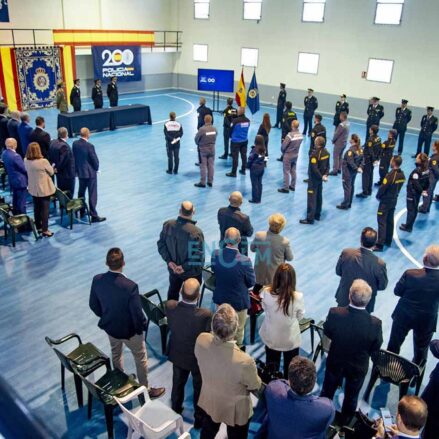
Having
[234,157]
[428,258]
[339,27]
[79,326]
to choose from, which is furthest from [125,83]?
[428,258]

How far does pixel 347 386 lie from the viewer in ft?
13.9

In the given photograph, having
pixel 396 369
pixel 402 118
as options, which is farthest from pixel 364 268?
pixel 402 118

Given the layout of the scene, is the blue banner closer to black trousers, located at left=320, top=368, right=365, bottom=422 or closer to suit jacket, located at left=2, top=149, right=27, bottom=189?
suit jacket, located at left=2, top=149, right=27, bottom=189

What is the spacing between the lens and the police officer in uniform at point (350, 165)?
9430 mm

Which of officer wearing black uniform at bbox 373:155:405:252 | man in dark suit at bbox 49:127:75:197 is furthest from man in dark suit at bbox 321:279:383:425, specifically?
man in dark suit at bbox 49:127:75:197

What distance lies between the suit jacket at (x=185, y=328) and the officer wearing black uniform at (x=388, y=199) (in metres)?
5.14

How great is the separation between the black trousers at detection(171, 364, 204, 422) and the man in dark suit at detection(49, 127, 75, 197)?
5.71 meters

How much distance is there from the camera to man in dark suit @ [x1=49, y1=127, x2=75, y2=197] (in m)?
8.53

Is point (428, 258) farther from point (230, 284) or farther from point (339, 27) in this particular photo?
point (339, 27)

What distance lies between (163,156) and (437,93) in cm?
1063

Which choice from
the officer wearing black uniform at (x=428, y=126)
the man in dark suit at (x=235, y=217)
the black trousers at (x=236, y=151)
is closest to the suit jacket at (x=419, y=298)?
the man in dark suit at (x=235, y=217)

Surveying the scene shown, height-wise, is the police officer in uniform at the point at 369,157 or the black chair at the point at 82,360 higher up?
the police officer in uniform at the point at 369,157

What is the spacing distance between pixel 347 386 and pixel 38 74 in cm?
1830

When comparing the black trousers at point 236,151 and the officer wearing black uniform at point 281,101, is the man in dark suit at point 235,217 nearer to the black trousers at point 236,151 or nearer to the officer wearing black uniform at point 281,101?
the black trousers at point 236,151
